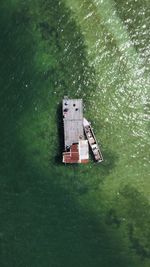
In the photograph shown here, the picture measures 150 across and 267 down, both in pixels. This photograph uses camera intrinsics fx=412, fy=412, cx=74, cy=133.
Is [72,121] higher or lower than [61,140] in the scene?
higher

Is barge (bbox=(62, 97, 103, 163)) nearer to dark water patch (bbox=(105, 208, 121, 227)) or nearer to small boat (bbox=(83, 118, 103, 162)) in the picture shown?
small boat (bbox=(83, 118, 103, 162))

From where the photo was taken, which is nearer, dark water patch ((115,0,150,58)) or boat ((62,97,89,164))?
boat ((62,97,89,164))

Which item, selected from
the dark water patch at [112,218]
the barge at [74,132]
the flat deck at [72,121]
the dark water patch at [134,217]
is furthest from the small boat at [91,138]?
the dark water patch at [112,218]

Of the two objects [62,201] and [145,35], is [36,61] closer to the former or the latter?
[145,35]

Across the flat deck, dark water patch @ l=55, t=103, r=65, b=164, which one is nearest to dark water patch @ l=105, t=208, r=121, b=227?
dark water patch @ l=55, t=103, r=65, b=164

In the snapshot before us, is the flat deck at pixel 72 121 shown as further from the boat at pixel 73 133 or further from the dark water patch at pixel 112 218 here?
the dark water patch at pixel 112 218

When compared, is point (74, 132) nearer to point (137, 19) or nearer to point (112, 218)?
point (112, 218)

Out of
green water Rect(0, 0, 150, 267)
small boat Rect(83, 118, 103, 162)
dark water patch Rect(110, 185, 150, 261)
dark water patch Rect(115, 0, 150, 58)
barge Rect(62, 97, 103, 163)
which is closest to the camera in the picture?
barge Rect(62, 97, 103, 163)

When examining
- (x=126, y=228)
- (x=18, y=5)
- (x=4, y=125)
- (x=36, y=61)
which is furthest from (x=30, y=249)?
(x=18, y=5)

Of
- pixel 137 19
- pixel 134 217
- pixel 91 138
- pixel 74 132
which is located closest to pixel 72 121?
pixel 74 132
